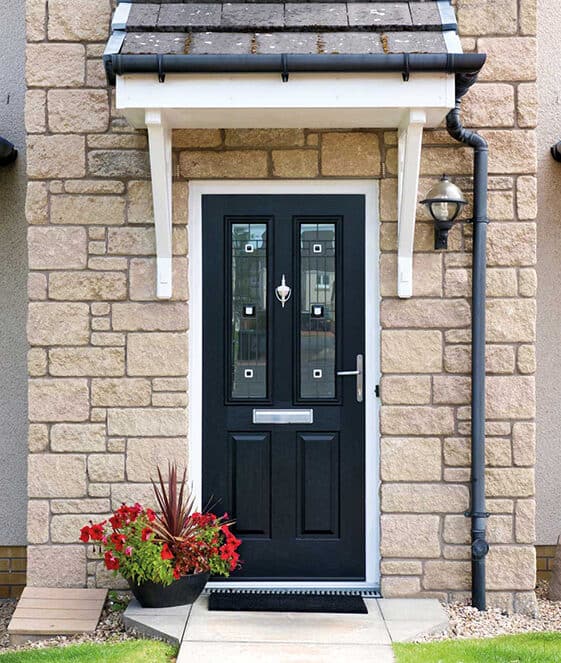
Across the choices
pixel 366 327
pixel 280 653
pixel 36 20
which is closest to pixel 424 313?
pixel 366 327

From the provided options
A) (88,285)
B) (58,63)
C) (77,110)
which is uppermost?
(58,63)

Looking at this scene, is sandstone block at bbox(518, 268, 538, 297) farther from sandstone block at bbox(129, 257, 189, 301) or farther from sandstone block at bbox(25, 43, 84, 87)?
sandstone block at bbox(25, 43, 84, 87)

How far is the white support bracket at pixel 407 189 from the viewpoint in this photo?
15.0 ft

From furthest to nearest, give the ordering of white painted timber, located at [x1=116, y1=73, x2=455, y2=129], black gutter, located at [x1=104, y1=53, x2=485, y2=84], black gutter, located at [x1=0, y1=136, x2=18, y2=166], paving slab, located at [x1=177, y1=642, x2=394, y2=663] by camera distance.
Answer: black gutter, located at [x1=0, y1=136, x2=18, y2=166], white painted timber, located at [x1=116, y1=73, x2=455, y2=129], black gutter, located at [x1=104, y1=53, x2=485, y2=84], paving slab, located at [x1=177, y1=642, x2=394, y2=663]

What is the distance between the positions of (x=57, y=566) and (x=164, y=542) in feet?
2.47

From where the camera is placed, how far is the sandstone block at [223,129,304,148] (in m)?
4.99

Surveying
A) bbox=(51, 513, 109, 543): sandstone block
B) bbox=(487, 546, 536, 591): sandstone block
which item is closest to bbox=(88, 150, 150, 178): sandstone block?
bbox=(51, 513, 109, 543): sandstone block

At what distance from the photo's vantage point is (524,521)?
4.93 m

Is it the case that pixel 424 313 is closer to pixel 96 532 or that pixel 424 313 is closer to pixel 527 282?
pixel 527 282

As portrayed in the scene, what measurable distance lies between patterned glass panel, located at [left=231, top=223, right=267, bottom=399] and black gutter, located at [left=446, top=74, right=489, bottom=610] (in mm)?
1212

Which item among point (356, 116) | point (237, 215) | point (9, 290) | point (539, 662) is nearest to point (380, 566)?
point (539, 662)

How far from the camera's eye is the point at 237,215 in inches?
200

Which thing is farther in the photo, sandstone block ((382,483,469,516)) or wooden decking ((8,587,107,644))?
sandstone block ((382,483,469,516))

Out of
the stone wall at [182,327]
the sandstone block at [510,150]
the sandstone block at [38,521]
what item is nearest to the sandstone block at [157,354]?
the stone wall at [182,327]
